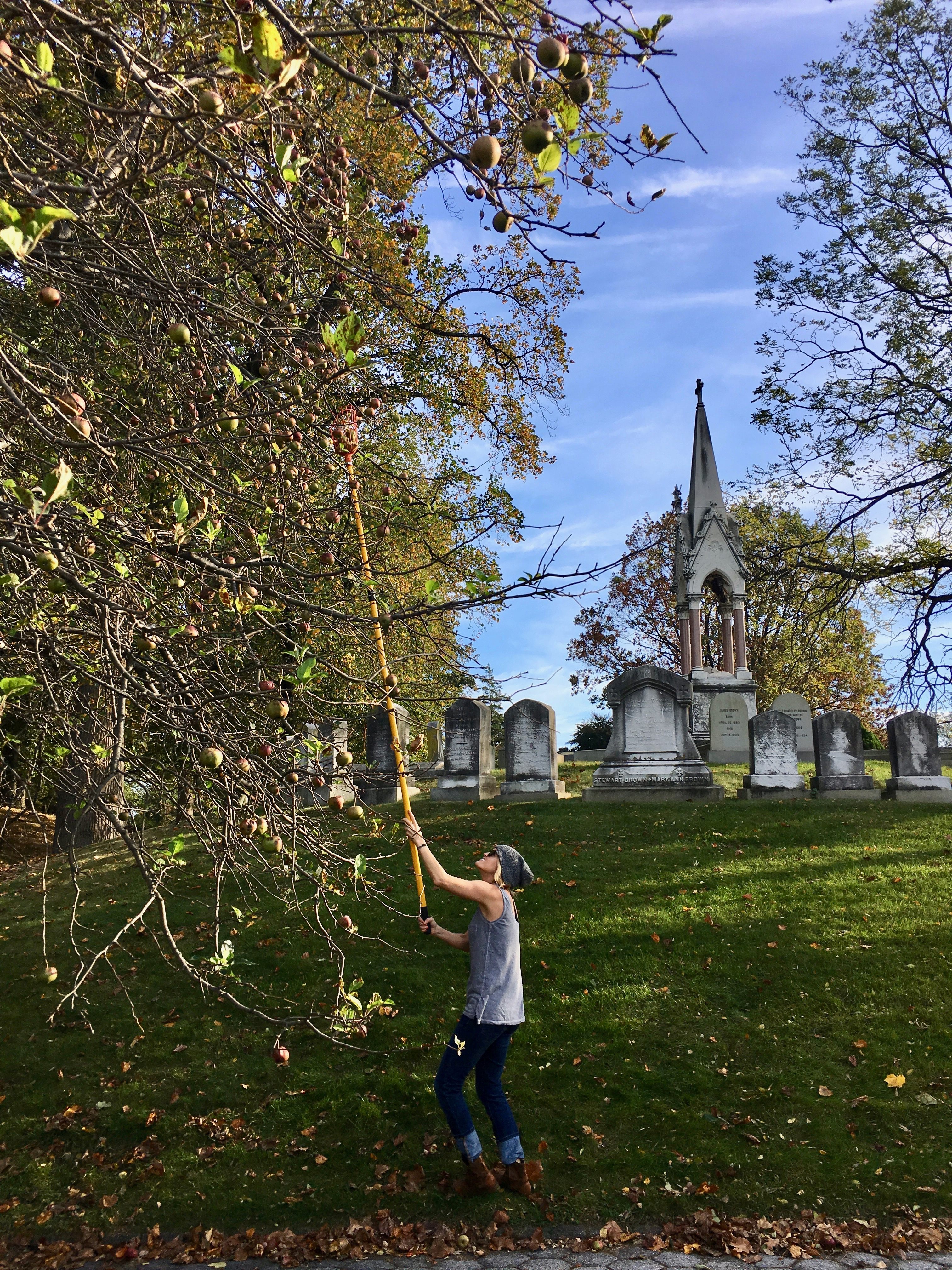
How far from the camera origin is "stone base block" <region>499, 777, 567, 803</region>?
14.9 m

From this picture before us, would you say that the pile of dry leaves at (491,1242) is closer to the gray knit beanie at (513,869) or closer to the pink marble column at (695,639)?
the gray knit beanie at (513,869)

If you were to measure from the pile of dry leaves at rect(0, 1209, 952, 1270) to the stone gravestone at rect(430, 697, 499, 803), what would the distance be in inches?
372

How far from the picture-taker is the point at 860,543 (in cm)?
2809

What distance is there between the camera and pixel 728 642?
26188 mm

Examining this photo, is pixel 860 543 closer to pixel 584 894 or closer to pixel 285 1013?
pixel 584 894

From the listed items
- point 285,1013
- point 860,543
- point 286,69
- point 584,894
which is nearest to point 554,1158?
point 285,1013

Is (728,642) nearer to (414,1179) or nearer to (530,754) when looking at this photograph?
(530,754)

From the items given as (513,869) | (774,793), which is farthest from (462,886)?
(774,793)

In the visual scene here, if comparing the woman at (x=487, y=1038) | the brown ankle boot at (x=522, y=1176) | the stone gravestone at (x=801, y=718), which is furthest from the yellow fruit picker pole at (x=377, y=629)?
the stone gravestone at (x=801, y=718)

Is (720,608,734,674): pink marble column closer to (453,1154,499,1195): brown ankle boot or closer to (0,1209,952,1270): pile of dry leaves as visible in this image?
(0,1209,952,1270): pile of dry leaves

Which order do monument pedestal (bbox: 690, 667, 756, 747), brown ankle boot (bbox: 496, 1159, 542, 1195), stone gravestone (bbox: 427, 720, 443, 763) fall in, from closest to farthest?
brown ankle boot (bbox: 496, 1159, 542, 1195) < stone gravestone (bbox: 427, 720, 443, 763) < monument pedestal (bbox: 690, 667, 756, 747)

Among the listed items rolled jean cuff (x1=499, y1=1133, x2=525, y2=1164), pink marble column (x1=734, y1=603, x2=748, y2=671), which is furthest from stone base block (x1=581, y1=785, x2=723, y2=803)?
pink marble column (x1=734, y1=603, x2=748, y2=671)

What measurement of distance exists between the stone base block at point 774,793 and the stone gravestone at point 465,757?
4311mm

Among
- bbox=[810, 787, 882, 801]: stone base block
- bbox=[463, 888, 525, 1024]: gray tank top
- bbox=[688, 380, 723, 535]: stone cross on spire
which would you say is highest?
bbox=[688, 380, 723, 535]: stone cross on spire
